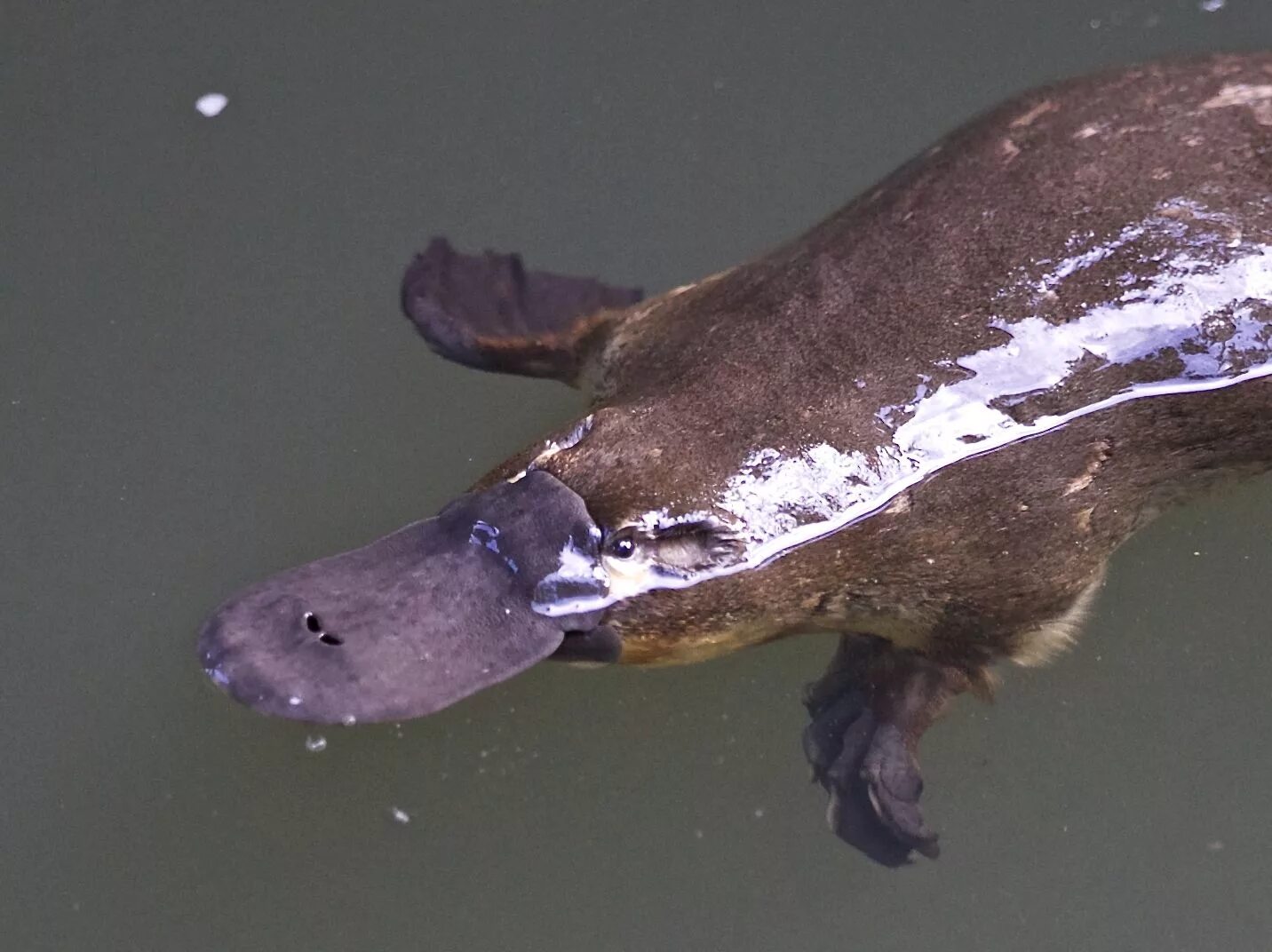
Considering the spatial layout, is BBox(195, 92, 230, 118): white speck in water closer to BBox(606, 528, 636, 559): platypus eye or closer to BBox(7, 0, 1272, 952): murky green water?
BBox(7, 0, 1272, 952): murky green water

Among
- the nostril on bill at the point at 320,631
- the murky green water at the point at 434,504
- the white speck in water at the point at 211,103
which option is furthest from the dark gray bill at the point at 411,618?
the white speck in water at the point at 211,103

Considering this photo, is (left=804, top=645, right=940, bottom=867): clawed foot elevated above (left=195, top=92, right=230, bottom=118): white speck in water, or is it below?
below

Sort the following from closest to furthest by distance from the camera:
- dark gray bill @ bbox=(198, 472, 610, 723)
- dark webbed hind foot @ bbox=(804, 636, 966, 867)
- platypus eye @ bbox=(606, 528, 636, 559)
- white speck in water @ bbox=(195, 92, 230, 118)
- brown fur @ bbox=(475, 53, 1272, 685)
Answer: dark gray bill @ bbox=(198, 472, 610, 723)
platypus eye @ bbox=(606, 528, 636, 559)
brown fur @ bbox=(475, 53, 1272, 685)
dark webbed hind foot @ bbox=(804, 636, 966, 867)
white speck in water @ bbox=(195, 92, 230, 118)

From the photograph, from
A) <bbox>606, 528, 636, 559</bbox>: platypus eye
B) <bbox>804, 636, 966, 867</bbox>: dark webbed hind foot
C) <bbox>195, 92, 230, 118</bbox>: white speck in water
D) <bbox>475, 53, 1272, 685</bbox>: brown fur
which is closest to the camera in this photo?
<bbox>606, 528, 636, 559</bbox>: platypus eye

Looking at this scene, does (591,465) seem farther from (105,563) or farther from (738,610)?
(105,563)

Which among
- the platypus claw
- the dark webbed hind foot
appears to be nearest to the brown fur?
the dark webbed hind foot

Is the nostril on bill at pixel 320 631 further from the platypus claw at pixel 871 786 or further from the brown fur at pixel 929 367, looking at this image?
the platypus claw at pixel 871 786

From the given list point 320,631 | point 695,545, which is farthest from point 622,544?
point 320,631

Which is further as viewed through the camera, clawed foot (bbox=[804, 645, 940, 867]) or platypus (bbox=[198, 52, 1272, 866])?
clawed foot (bbox=[804, 645, 940, 867])
